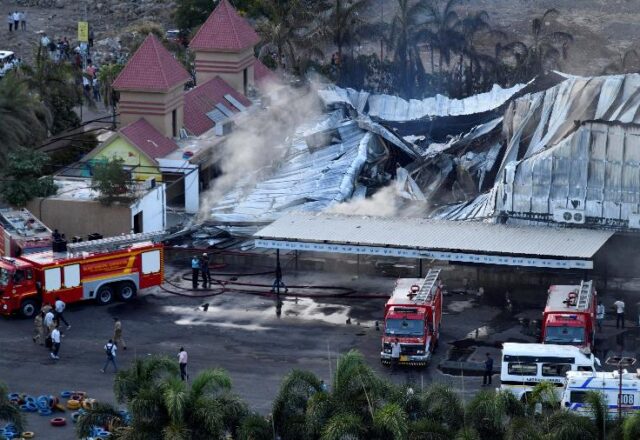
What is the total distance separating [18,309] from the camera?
5075 cm

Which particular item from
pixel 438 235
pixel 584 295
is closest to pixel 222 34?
pixel 438 235

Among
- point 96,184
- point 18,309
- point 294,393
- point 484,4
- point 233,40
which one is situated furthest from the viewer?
point 484,4

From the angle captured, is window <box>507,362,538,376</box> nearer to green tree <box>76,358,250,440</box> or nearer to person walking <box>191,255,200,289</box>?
green tree <box>76,358,250,440</box>

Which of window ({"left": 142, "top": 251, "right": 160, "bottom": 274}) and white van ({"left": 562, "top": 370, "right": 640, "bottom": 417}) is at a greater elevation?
window ({"left": 142, "top": 251, "right": 160, "bottom": 274})

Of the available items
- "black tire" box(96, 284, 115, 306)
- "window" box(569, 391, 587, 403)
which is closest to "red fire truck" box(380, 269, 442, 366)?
"window" box(569, 391, 587, 403)

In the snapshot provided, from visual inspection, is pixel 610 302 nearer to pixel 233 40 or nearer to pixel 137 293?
pixel 137 293

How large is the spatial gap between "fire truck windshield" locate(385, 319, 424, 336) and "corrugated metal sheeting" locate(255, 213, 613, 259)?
5050mm

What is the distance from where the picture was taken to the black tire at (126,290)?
52844 millimetres

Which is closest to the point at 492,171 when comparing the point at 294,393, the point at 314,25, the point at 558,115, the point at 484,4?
the point at 558,115

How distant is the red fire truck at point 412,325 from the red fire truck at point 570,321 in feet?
10.3

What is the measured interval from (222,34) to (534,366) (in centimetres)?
3306

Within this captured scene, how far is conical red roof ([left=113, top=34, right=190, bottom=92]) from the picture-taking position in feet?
209

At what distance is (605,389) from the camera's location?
4025cm

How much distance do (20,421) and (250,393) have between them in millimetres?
8174
